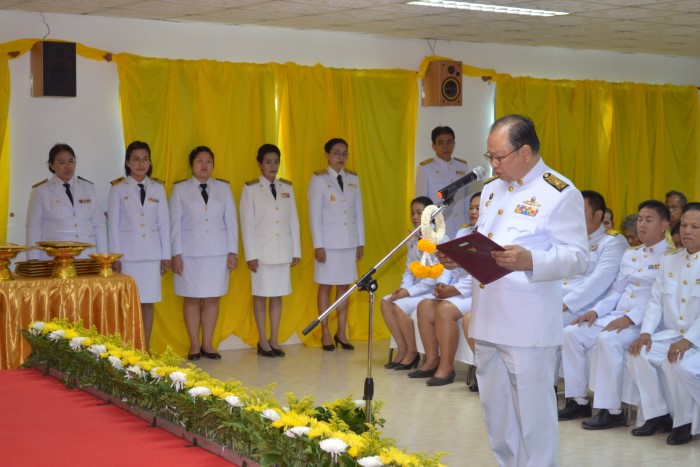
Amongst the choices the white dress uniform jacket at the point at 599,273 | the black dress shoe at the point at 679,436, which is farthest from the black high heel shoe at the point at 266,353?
the black dress shoe at the point at 679,436

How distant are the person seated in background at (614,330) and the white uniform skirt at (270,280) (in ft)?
9.89

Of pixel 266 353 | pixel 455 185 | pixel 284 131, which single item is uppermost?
pixel 284 131

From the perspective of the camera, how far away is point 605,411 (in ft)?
19.7

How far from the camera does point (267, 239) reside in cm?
856

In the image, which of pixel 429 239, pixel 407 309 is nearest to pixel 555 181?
pixel 429 239

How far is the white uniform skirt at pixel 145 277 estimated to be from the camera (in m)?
7.95

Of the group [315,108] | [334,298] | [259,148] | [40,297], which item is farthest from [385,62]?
[40,297]

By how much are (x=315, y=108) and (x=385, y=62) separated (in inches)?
38.7

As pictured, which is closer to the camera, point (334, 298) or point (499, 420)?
point (499, 420)

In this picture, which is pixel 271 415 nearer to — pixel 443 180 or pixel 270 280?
pixel 270 280

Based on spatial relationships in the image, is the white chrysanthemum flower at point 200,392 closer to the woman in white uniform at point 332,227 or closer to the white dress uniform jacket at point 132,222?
the white dress uniform jacket at point 132,222

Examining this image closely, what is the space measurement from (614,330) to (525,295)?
2513 mm

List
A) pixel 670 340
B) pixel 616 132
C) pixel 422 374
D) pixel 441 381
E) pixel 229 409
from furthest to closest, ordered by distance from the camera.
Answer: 1. pixel 616 132
2. pixel 422 374
3. pixel 441 381
4. pixel 670 340
5. pixel 229 409

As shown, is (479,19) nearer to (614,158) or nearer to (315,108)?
(315,108)
